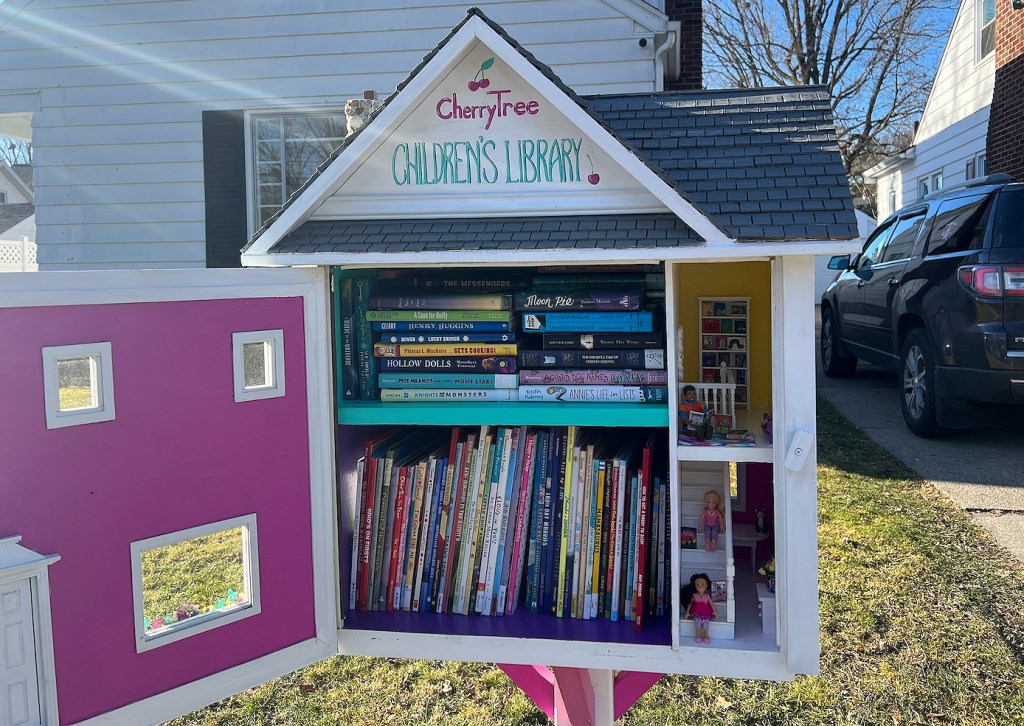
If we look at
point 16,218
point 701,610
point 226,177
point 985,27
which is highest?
point 985,27

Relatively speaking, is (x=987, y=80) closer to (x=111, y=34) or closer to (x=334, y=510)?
(x=111, y=34)

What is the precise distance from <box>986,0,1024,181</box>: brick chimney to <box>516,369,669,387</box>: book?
9.69 metres

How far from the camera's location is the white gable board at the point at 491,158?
2113 millimetres

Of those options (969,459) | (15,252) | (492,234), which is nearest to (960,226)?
(969,459)

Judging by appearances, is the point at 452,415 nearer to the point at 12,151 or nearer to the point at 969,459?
the point at 969,459

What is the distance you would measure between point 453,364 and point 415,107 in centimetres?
67

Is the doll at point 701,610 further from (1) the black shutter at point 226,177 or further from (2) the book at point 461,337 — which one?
(1) the black shutter at point 226,177

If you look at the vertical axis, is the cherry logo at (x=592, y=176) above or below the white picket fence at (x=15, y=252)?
below

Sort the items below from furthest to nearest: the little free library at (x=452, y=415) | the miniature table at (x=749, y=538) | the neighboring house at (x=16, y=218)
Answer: the neighboring house at (x=16, y=218) → the miniature table at (x=749, y=538) → the little free library at (x=452, y=415)

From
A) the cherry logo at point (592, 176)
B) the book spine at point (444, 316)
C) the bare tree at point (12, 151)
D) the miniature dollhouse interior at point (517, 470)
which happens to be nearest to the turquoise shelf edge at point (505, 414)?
the miniature dollhouse interior at point (517, 470)

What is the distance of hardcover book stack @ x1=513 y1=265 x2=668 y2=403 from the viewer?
229 centimetres

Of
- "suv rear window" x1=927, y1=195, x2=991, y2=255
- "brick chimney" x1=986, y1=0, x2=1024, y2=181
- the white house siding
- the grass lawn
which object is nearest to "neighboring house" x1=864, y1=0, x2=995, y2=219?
"brick chimney" x1=986, y1=0, x2=1024, y2=181

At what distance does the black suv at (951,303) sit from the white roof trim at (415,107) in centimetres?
451

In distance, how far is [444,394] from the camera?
238 cm
